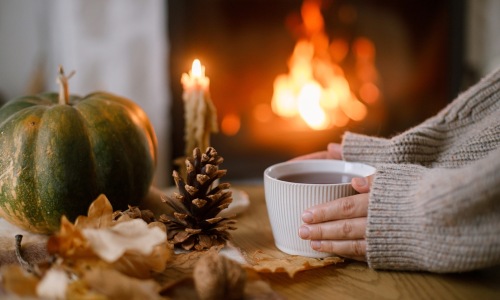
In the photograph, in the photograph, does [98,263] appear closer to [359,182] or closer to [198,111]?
[359,182]

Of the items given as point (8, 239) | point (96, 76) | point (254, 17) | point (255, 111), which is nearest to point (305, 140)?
point (255, 111)

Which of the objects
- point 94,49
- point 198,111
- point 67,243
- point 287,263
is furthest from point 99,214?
point 94,49

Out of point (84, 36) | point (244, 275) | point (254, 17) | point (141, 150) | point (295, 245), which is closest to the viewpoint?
point (244, 275)

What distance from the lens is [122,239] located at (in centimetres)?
51

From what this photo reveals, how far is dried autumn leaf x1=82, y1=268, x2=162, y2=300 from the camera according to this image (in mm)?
456

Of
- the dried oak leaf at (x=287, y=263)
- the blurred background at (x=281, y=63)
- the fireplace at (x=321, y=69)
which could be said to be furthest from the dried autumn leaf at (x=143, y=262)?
the fireplace at (x=321, y=69)

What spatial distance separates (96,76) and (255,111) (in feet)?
1.72

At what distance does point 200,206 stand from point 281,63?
1122 mm

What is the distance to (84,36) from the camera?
57.1 inches

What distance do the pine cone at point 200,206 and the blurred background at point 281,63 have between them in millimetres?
906

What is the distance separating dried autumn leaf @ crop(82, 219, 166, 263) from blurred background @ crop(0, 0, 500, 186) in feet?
3.37

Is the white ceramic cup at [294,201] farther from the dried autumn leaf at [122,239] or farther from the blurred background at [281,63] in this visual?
the blurred background at [281,63]

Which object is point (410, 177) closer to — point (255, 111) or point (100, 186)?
point (100, 186)

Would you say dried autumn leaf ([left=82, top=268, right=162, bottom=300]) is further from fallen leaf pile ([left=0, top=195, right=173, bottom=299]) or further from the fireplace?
the fireplace
